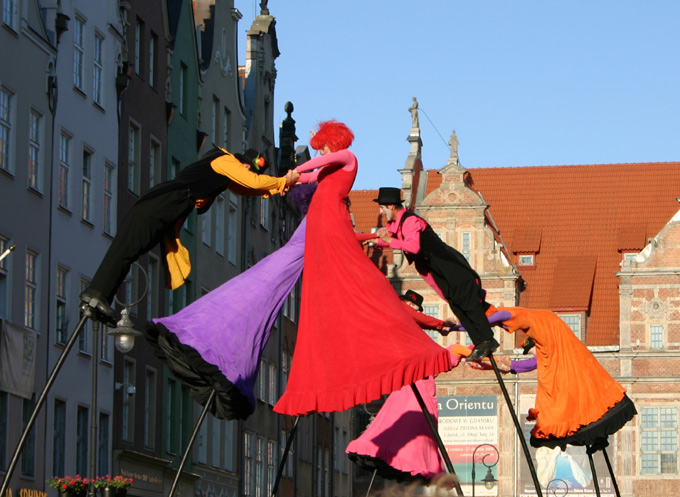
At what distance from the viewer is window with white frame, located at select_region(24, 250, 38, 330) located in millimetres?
22666

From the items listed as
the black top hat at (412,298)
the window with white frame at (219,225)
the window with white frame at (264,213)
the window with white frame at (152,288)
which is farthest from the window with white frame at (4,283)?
the window with white frame at (264,213)

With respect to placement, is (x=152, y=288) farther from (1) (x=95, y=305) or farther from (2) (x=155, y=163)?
(1) (x=95, y=305)

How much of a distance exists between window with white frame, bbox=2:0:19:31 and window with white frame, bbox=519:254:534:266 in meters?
25.4

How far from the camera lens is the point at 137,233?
33.5 feet

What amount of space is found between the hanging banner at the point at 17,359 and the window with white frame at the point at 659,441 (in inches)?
864

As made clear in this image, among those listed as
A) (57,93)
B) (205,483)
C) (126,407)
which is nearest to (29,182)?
(57,93)

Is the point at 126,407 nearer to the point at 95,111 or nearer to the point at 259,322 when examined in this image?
the point at 95,111

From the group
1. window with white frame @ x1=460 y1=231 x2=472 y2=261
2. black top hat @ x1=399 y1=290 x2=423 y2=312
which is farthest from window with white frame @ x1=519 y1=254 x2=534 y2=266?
black top hat @ x1=399 y1=290 x2=423 y2=312

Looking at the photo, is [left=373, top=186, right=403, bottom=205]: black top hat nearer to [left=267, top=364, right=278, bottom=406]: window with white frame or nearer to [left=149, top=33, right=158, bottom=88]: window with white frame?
[left=149, top=33, right=158, bottom=88]: window with white frame

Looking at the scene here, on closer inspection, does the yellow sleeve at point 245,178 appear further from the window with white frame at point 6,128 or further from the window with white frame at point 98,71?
the window with white frame at point 98,71

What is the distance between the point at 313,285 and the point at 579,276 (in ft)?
110

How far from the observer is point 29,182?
22875mm

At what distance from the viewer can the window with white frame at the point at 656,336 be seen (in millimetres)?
40719

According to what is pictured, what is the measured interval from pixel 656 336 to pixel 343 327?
30.5 meters
